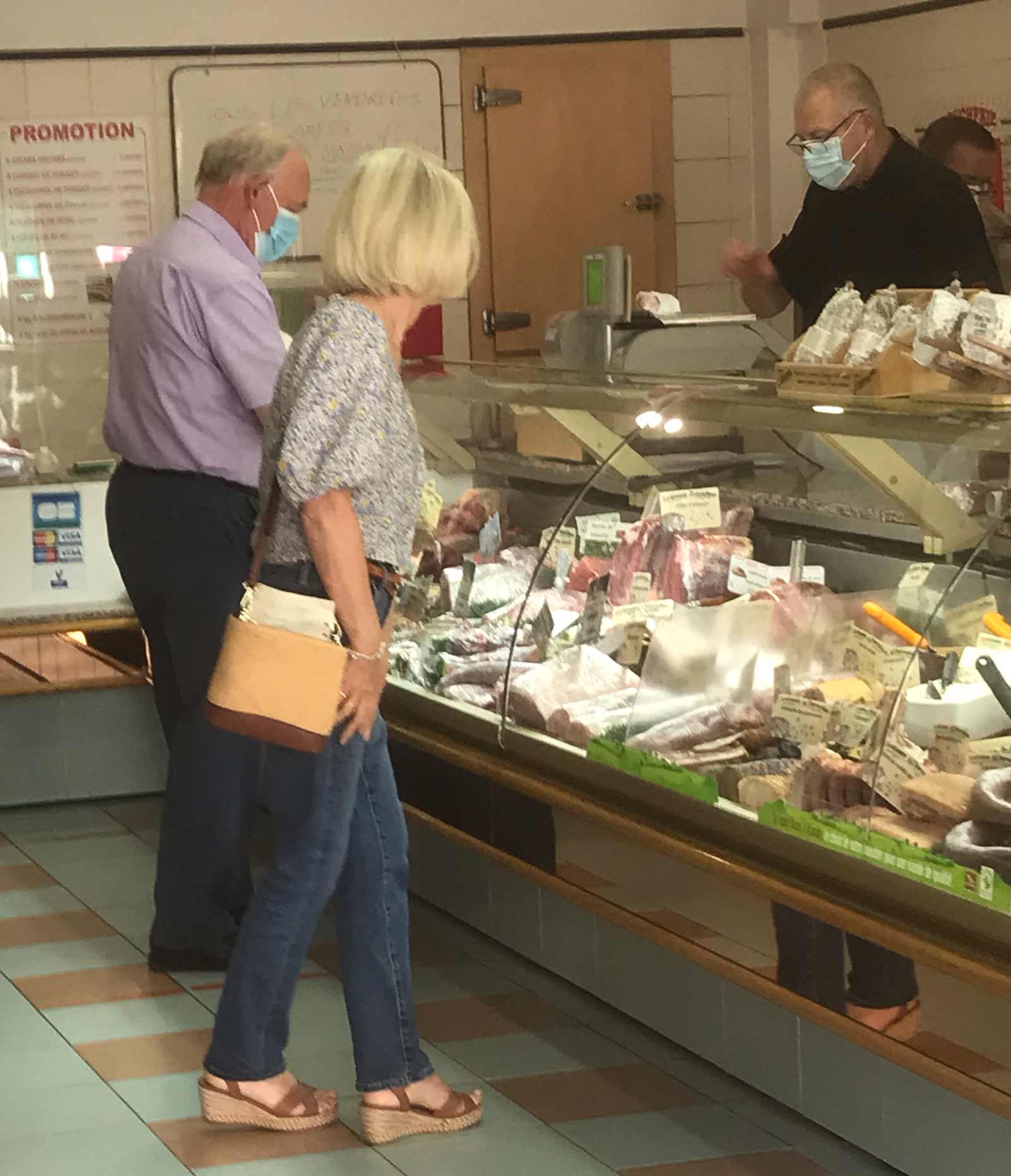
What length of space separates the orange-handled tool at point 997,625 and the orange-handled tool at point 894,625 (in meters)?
0.11

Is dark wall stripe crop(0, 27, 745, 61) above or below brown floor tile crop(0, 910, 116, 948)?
above

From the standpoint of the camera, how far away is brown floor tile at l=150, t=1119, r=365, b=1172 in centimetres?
324

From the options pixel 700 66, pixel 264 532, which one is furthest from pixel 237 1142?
pixel 700 66

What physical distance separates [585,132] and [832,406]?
5.19 metres

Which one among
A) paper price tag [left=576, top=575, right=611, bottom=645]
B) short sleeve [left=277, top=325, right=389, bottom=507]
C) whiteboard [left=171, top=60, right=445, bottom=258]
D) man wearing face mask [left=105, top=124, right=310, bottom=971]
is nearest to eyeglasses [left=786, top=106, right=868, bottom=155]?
man wearing face mask [left=105, top=124, right=310, bottom=971]

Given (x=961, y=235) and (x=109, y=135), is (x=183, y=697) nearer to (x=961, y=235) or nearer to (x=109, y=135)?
(x=961, y=235)

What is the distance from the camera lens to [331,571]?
3.00 meters

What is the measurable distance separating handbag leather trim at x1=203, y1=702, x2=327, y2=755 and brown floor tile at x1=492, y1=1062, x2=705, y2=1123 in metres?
0.83

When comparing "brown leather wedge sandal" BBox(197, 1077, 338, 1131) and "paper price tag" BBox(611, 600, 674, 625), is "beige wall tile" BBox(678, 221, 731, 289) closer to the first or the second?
"paper price tag" BBox(611, 600, 674, 625)

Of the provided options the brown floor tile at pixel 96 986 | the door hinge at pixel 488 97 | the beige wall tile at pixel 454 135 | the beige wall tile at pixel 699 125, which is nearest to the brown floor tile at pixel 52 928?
the brown floor tile at pixel 96 986

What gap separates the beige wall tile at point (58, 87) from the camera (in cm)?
764

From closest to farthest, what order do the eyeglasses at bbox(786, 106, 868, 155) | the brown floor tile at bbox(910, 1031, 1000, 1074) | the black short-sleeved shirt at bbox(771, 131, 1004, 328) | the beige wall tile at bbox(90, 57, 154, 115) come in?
the brown floor tile at bbox(910, 1031, 1000, 1074), the eyeglasses at bbox(786, 106, 868, 155), the black short-sleeved shirt at bbox(771, 131, 1004, 328), the beige wall tile at bbox(90, 57, 154, 115)

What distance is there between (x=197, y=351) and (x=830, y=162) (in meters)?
1.83

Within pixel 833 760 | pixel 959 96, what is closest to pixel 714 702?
pixel 833 760
